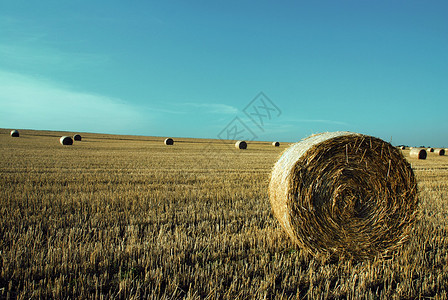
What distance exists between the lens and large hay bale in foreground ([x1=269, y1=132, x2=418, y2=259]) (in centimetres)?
408

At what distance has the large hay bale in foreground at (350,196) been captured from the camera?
4.08 m

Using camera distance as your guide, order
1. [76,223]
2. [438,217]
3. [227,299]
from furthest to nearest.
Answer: [438,217] → [76,223] → [227,299]

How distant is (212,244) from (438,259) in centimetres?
286

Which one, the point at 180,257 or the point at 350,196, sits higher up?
the point at 350,196

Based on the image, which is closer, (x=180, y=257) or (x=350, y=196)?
(x=180, y=257)

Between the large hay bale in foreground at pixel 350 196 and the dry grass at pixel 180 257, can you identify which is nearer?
the dry grass at pixel 180 257

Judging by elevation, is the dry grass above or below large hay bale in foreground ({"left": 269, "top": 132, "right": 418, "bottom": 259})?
below

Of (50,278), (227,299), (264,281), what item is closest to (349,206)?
(264,281)

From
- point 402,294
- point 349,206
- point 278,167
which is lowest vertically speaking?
point 402,294

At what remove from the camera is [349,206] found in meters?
4.14

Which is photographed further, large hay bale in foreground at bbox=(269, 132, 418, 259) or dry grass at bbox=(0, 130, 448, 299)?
large hay bale in foreground at bbox=(269, 132, 418, 259)

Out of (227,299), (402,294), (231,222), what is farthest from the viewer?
(231,222)

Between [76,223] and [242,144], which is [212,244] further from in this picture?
[242,144]

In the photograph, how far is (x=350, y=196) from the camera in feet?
13.7
